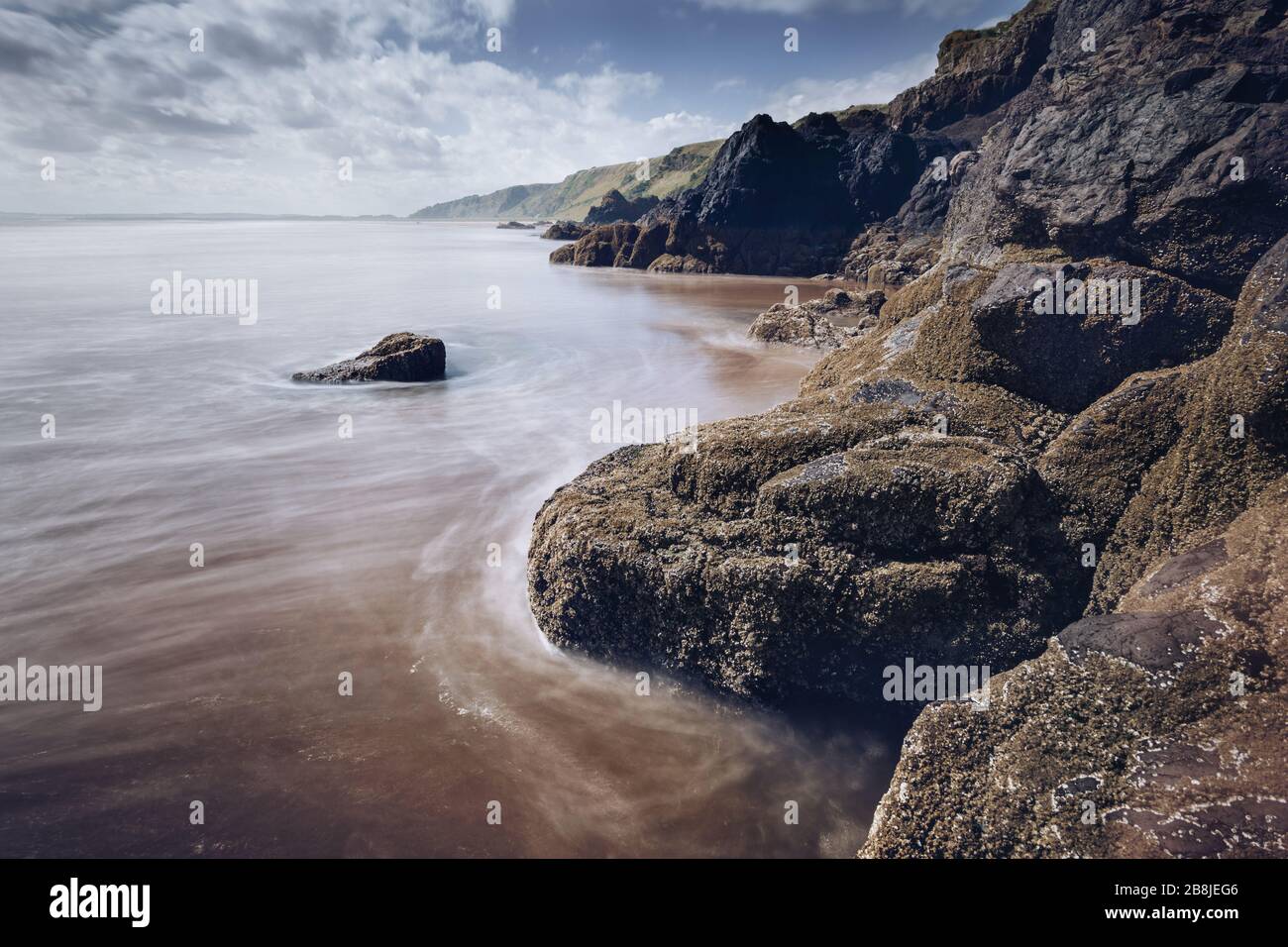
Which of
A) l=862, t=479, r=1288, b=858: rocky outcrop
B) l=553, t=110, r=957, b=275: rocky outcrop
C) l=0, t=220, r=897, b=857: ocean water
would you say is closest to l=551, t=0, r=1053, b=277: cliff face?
l=553, t=110, r=957, b=275: rocky outcrop

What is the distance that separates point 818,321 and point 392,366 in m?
14.8

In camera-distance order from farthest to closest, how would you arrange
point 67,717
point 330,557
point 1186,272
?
point 330,557
point 1186,272
point 67,717

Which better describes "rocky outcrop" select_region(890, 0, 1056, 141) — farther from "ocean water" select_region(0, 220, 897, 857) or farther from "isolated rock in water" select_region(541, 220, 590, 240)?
"ocean water" select_region(0, 220, 897, 857)

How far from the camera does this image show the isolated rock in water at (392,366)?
16.8 metres

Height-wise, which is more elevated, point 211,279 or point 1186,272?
point 211,279

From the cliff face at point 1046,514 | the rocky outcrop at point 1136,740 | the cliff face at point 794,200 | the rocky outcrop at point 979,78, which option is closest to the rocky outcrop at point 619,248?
the cliff face at point 794,200

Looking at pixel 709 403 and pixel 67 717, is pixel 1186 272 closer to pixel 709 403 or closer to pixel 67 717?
pixel 709 403

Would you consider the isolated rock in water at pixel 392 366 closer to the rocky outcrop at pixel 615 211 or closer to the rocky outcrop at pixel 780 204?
the rocky outcrop at pixel 780 204

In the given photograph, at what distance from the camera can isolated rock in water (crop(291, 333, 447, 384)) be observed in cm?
1684

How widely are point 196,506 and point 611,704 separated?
813 cm

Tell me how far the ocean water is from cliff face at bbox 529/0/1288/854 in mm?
733

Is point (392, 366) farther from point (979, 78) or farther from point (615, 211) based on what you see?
point (615, 211)
